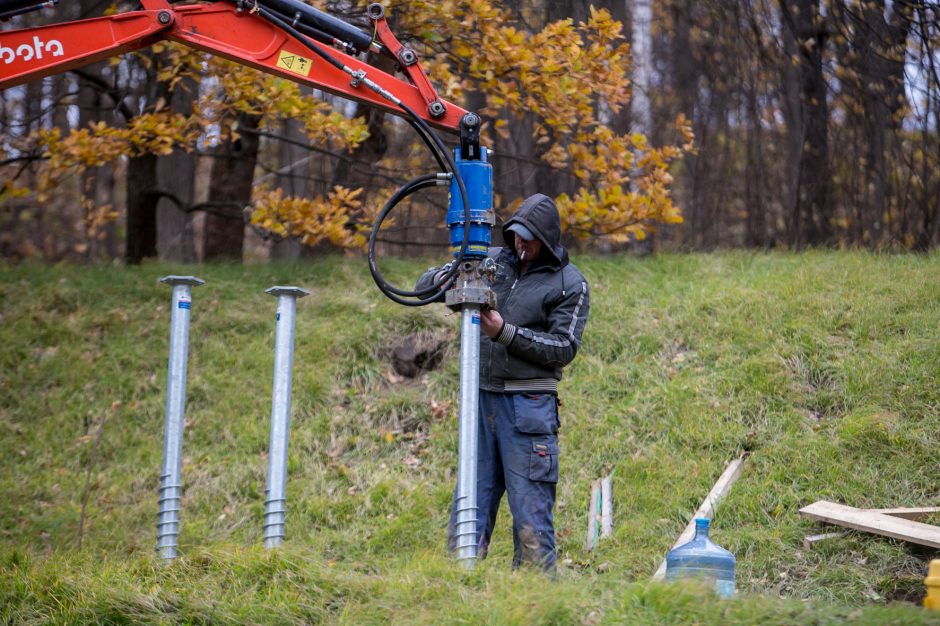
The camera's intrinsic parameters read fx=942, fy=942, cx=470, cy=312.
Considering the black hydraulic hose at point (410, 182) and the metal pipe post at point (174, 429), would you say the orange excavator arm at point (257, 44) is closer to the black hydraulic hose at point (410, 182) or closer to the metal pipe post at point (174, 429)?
the black hydraulic hose at point (410, 182)

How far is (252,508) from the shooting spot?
7.45 m

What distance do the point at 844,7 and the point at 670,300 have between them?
4078 millimetres

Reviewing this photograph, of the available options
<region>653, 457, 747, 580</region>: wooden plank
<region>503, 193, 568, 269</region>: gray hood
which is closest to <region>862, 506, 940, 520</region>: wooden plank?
<region>653, 457, 747, 580</region>: wooden plank

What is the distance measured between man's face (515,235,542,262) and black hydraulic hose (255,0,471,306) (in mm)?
504

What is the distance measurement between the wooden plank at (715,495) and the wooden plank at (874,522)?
24.2 inches

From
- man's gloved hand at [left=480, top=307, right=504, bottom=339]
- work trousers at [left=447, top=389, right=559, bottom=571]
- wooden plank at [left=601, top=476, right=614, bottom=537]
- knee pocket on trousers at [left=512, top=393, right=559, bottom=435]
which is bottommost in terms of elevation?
wooden plank at [left=601, top=476, right=614, bottom=537]

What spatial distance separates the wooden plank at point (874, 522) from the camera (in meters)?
5.56

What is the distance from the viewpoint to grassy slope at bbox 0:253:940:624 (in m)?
4.62

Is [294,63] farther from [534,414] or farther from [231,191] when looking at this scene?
[231,191]

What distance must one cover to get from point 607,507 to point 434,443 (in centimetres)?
172

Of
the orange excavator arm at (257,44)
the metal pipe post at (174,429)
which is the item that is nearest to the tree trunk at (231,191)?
the metal pipe post at (174,429)

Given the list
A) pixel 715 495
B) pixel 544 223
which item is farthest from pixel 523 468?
pixel 715 495

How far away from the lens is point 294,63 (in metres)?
5.41

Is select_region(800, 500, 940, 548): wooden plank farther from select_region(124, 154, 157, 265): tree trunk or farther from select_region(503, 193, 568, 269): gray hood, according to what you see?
select_region(124, 154, 157, 265): tree trunk
